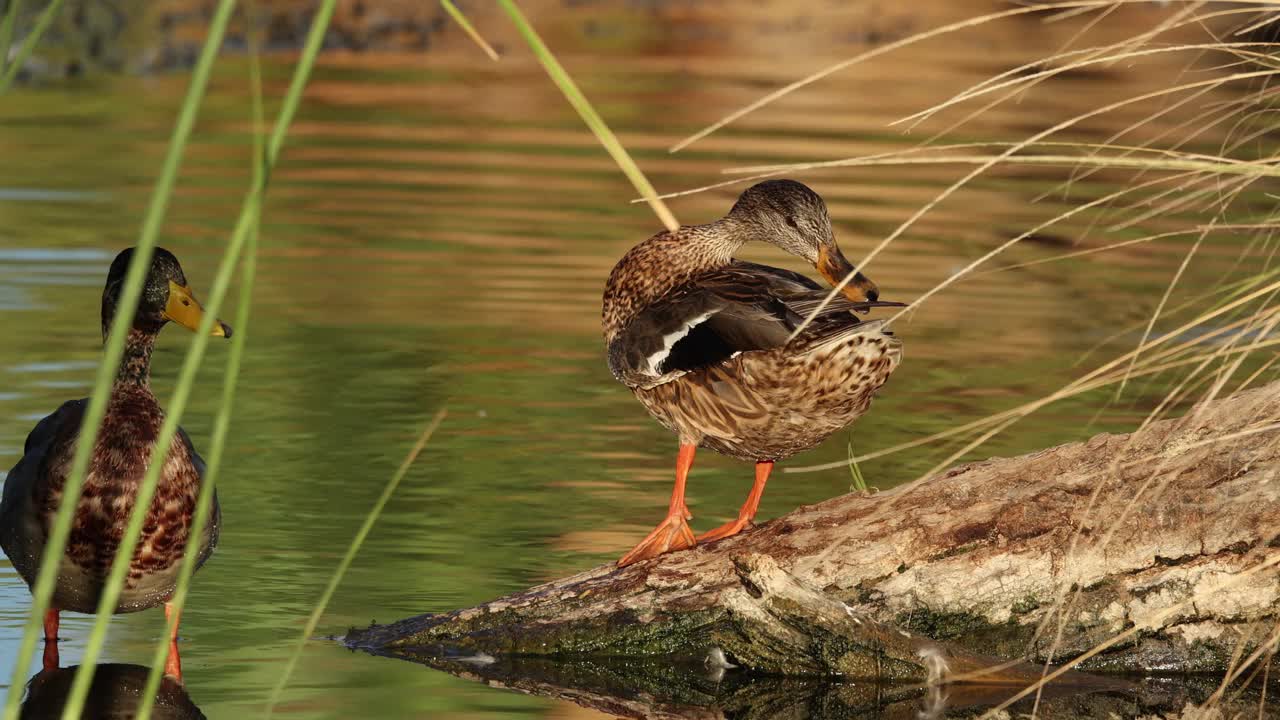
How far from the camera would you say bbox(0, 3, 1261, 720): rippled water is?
249 inches

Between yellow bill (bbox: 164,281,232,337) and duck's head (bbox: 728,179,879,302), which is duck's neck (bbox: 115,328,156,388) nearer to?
yellow bill (bbox: 164,281,232,337)

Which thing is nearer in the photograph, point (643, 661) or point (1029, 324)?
point (643, 661)

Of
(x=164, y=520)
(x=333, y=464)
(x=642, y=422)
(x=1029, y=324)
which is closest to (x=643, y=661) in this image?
(x=164, y=520)

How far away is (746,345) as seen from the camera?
5.54 metres

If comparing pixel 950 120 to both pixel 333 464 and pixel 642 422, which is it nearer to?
pixel 642 422

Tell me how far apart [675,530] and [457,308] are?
5.68 metres

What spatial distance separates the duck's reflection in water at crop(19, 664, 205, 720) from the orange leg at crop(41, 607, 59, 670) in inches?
2.2

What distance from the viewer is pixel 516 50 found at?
86.4 ft

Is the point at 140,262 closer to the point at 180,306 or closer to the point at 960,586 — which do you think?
the point at 960,586

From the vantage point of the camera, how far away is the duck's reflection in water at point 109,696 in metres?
5.03

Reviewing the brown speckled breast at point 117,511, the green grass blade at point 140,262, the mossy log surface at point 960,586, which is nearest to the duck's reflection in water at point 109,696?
the brown speckled breast at point 117,511

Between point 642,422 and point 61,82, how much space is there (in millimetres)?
14960

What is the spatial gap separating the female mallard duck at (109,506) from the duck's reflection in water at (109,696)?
84mm

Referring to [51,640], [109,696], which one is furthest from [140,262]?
[51,640]
